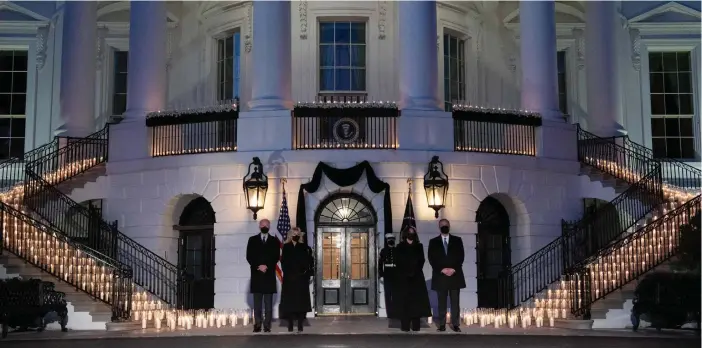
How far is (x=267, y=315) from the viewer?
20500 millimetres

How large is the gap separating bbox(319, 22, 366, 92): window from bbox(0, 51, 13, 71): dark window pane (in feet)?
38.6

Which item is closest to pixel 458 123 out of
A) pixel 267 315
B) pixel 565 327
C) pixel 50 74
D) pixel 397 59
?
pixel 397 59

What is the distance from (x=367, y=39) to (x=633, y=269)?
12189 millimetres

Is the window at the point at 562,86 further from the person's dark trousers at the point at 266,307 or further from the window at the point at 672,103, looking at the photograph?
the person's dark trousers at the point at 266,307

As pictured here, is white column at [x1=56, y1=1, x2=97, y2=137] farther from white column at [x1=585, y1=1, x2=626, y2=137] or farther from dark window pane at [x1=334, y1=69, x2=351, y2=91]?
white column at [x1=585, y1=1, x2=626, y2=137]

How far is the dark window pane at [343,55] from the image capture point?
32750 mm

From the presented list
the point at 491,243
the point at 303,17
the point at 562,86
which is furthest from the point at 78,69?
the point at 562,86

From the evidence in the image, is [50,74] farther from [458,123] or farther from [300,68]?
[458,123]

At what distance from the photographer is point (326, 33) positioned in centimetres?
3281

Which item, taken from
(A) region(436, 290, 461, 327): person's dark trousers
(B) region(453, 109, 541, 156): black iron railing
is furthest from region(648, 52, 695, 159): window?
(A) region(436, 290, 461, 327): person's dark trousers

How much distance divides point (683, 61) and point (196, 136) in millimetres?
18412

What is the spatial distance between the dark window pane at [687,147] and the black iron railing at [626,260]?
12347mm

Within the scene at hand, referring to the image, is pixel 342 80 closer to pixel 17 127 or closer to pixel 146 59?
pixel 146 59

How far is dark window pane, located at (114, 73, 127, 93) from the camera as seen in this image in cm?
3716
